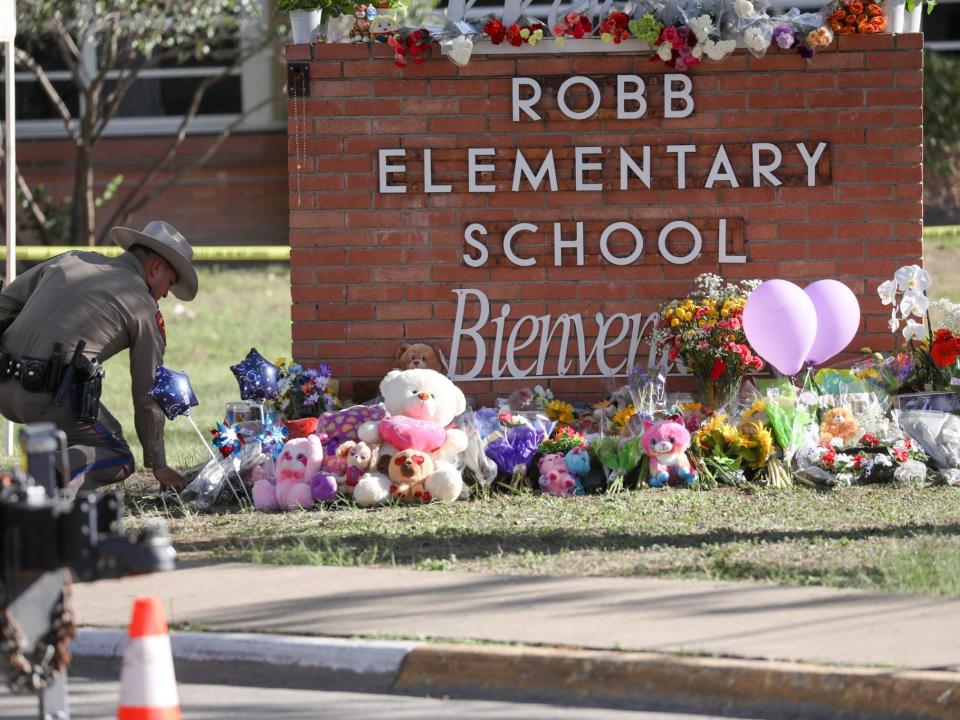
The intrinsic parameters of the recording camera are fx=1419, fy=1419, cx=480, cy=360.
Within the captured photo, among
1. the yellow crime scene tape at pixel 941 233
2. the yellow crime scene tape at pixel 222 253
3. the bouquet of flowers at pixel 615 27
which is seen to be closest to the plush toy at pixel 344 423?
the bouquet of flowers at pixel 615 27

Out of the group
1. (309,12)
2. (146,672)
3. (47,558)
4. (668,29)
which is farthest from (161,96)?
(47,558)

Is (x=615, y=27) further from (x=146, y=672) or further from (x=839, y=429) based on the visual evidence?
(x=146, y=672)

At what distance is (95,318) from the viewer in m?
6.70

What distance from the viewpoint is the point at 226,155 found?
19.5 meters

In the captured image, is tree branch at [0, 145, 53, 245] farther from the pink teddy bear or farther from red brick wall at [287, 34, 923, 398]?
the pink teddy bear

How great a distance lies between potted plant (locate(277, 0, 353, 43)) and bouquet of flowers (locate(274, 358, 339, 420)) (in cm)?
202

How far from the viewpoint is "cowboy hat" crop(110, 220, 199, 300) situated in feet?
23.2

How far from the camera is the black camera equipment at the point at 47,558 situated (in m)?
3.67

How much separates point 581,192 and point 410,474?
2198mm

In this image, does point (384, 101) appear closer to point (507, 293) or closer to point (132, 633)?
point (507, 293)

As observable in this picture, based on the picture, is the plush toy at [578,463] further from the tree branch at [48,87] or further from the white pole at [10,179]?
the tree branch at [48,87]

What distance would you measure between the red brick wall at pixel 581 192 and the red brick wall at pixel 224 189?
11161 mm

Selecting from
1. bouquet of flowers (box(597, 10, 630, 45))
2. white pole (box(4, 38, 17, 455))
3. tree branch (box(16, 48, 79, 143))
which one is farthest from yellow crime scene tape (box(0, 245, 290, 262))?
bouquet of flowers (box(597, 10, 630, 45))

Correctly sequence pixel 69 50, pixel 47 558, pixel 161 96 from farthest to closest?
pixel 161 96 < pixel 69 50 < pixel 47 558
